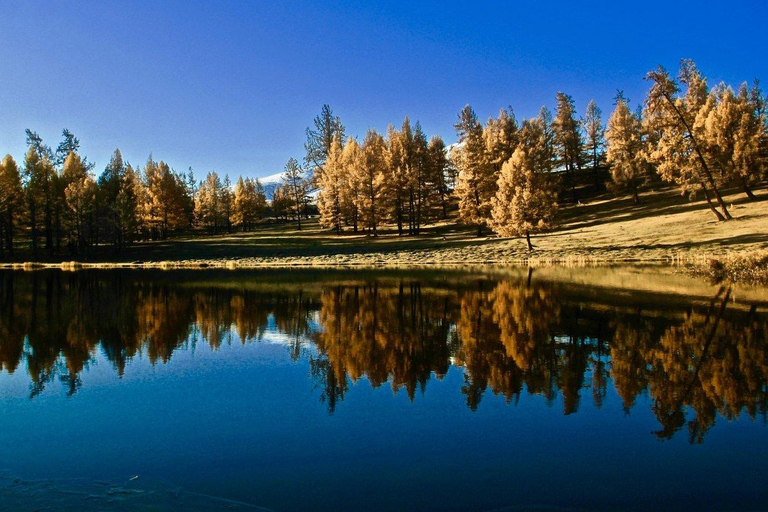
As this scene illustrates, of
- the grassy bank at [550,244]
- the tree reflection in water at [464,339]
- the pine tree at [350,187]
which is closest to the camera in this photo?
the tree reflection in water at [464,339]

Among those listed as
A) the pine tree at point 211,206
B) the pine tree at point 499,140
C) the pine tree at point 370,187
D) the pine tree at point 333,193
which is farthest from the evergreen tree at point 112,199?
the pine tree at point 499,140

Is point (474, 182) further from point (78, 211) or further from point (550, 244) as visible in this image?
point (78, 211)

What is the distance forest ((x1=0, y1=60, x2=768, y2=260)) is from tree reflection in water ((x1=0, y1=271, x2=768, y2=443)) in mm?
28969

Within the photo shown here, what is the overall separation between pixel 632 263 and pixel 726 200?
28261 mm

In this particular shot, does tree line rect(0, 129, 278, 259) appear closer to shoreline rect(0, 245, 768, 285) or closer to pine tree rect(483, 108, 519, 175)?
shoreline rect(0, 245, 768, 285)

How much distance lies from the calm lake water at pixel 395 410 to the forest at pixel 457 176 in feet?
108

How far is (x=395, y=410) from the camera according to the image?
995 centimetres

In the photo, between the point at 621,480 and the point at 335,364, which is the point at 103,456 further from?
the point at 621,480

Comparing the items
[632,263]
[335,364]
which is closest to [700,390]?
[335,364]

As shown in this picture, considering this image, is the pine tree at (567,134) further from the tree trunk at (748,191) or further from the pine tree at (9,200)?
the pine tree at (9,200)


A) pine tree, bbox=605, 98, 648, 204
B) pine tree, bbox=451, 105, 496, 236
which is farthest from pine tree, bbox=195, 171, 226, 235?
pine tree, bbox=605, 98, 648, 204

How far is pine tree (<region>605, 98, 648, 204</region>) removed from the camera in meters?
69.8

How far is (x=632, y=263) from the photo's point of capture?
133 ft

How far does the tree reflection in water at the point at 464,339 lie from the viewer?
11.0 m
